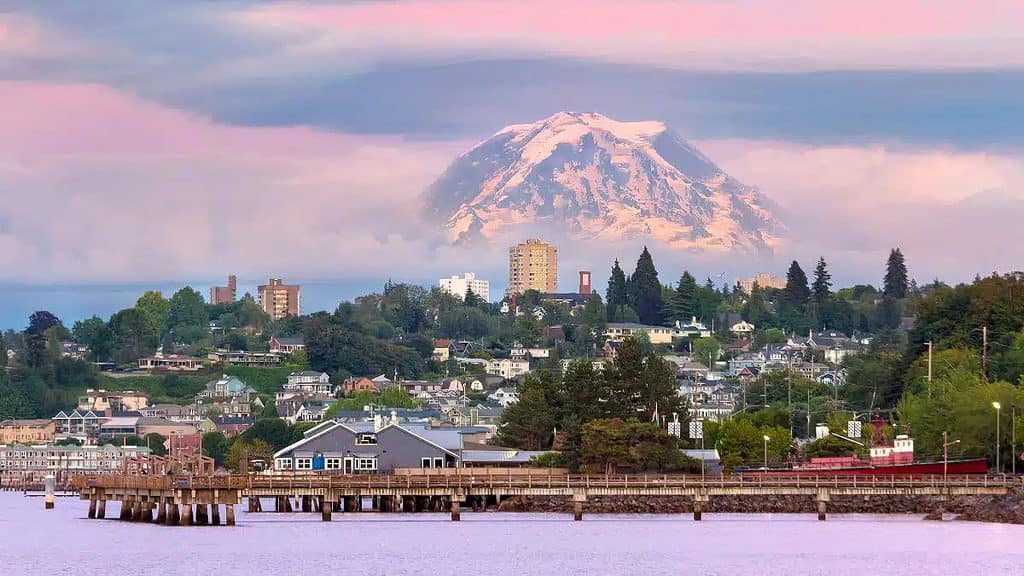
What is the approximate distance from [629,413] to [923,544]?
189 ft

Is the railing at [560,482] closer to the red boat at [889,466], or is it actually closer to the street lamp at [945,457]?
the street lamp at [945,457]

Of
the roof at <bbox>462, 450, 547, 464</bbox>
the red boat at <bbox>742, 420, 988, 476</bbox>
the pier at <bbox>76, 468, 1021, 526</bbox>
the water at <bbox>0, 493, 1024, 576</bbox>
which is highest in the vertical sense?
the roof at <bbox>462, 450, 547, 464</bbox>

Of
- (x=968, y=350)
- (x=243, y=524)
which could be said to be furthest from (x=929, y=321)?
(x=243, y=524)

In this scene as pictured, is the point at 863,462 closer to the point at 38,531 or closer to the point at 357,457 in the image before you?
the point at 357,457

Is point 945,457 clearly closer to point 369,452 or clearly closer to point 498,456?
point 498,456

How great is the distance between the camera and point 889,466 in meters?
130

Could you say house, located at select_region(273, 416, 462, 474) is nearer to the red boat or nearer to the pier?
the pier

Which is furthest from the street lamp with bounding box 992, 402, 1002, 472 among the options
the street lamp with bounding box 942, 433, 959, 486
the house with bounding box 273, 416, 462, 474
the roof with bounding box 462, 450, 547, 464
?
the house with bounding box 273, 416, 462, 474

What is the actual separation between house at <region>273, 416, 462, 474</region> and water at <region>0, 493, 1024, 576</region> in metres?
21.0

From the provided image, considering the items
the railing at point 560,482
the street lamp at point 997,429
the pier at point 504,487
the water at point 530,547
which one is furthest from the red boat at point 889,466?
the water at point 530,547

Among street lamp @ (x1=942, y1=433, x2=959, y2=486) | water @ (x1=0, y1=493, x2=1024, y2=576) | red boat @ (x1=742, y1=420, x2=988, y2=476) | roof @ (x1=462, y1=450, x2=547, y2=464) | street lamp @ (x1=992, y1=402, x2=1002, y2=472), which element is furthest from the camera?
roof @ (x1=462, y1=450, x2=547, y2=464)

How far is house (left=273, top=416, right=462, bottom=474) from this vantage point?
151 m

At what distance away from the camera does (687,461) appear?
143500 mm

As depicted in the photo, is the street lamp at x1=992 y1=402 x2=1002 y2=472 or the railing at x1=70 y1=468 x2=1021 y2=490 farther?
the street lamp at x1=992 y1=402 x2=1002 y2=472
